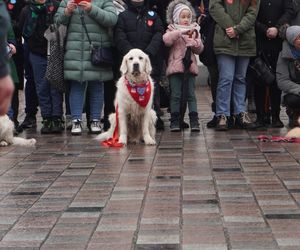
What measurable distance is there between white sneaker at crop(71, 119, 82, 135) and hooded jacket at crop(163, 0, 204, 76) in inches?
57.4

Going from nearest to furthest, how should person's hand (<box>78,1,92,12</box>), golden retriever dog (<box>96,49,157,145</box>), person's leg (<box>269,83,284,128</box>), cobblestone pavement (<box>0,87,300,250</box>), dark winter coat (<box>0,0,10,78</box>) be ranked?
dark winter coat (<box>0,0,10,78</box>)
cobblestone pavement (<box>0,87,300,250</box>)
golden retriever dog (<box>96,49,157,145</box>)
person's hand (<box>78,1,92,12</box>)
person's leg (<box>269,83,284,128</box>)

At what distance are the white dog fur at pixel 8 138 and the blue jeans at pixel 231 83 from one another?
2783 mm

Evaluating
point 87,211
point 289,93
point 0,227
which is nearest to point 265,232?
point 87,211

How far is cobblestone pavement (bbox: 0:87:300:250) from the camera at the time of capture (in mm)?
4352

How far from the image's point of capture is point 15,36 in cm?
997

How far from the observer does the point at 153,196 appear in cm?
552

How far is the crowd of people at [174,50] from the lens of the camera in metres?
9.28

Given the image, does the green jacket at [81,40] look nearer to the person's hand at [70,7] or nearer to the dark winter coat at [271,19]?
the person's hand at [70,7]

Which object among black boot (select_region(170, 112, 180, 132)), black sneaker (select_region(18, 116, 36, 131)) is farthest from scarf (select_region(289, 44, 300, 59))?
black sneaker (select_region(18, 116, 36, 131))

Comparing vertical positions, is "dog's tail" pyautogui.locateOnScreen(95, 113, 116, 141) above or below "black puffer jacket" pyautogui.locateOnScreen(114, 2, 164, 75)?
below

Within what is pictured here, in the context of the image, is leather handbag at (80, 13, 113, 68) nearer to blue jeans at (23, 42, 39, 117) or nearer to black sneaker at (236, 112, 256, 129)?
blue jeans at (23, 42, 39, 117)

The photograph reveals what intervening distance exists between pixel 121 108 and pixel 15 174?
2.26 meters

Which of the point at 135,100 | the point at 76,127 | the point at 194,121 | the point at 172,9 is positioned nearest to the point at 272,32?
the point at 172,9

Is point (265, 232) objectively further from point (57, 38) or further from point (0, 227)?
point (57, 38)
